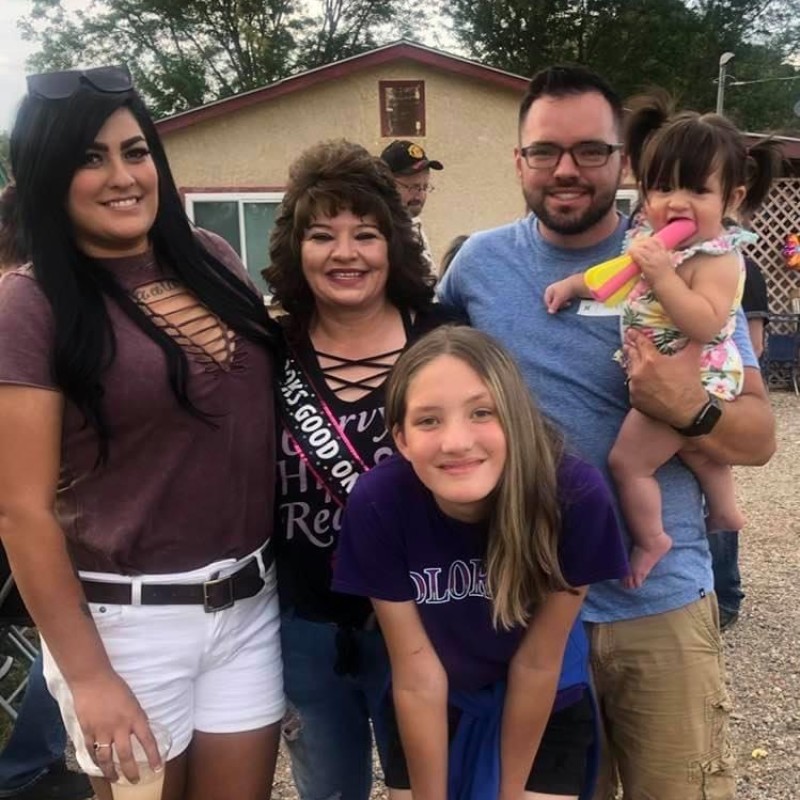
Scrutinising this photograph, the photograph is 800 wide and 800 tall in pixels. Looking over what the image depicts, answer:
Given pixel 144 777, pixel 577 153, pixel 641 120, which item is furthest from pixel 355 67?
pixel 144 777

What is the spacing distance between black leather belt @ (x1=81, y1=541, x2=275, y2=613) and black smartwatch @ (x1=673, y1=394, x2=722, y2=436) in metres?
1.11

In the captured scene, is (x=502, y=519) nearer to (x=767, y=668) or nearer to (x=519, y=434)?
(x=519, y=434)

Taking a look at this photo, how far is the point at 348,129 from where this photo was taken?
11.9 meters

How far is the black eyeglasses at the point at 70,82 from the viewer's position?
69.3 inches

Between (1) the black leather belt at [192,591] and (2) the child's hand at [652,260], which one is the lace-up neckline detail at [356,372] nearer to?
(1) the black leather belt at [192,591]

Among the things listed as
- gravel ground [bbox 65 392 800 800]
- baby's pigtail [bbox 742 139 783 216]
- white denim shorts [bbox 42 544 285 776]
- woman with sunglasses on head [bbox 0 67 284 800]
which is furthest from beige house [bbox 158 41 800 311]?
white denim shorts [bbox 42 544 285 776]

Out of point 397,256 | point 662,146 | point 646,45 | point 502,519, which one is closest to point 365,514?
point 502,519

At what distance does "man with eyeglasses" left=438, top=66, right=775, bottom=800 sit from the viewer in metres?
2.05

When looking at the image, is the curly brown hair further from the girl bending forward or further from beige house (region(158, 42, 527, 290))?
beige house (region(158, 42, 527, 290))

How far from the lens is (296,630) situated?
7.24 ft

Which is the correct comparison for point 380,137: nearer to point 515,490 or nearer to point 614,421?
point 614,421

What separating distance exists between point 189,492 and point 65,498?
0.89 ft

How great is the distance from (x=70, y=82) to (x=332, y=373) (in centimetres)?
87

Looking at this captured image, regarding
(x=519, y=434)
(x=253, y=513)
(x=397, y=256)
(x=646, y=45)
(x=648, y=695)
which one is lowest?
(x=648, y=695)
